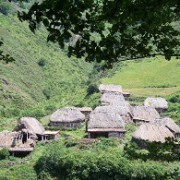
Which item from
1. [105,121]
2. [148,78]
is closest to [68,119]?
[105,121]

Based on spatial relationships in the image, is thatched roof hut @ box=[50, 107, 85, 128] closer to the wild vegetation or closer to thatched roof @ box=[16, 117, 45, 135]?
the wild vegetation

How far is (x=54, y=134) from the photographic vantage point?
1636 inches

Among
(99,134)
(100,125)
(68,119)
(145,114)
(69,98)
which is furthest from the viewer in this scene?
(69,98)

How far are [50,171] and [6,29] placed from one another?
72678mm

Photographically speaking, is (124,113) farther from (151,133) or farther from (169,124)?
(151,133)

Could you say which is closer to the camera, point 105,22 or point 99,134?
point 105,22

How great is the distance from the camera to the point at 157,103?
53.4 meters

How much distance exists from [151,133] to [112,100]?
49.5 ft

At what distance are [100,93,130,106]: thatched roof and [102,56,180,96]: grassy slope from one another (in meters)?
6.72

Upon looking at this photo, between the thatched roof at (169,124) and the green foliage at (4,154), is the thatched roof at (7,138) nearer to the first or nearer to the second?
the green foliage at (4,154)

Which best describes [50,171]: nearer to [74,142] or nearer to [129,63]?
[74,142]

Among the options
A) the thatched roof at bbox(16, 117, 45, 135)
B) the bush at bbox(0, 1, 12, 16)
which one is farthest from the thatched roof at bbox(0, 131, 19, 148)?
the bush at bbox(0, 1, 12, 16)

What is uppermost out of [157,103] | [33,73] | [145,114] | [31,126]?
[33,73]

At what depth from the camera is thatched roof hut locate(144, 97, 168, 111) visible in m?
52.9
